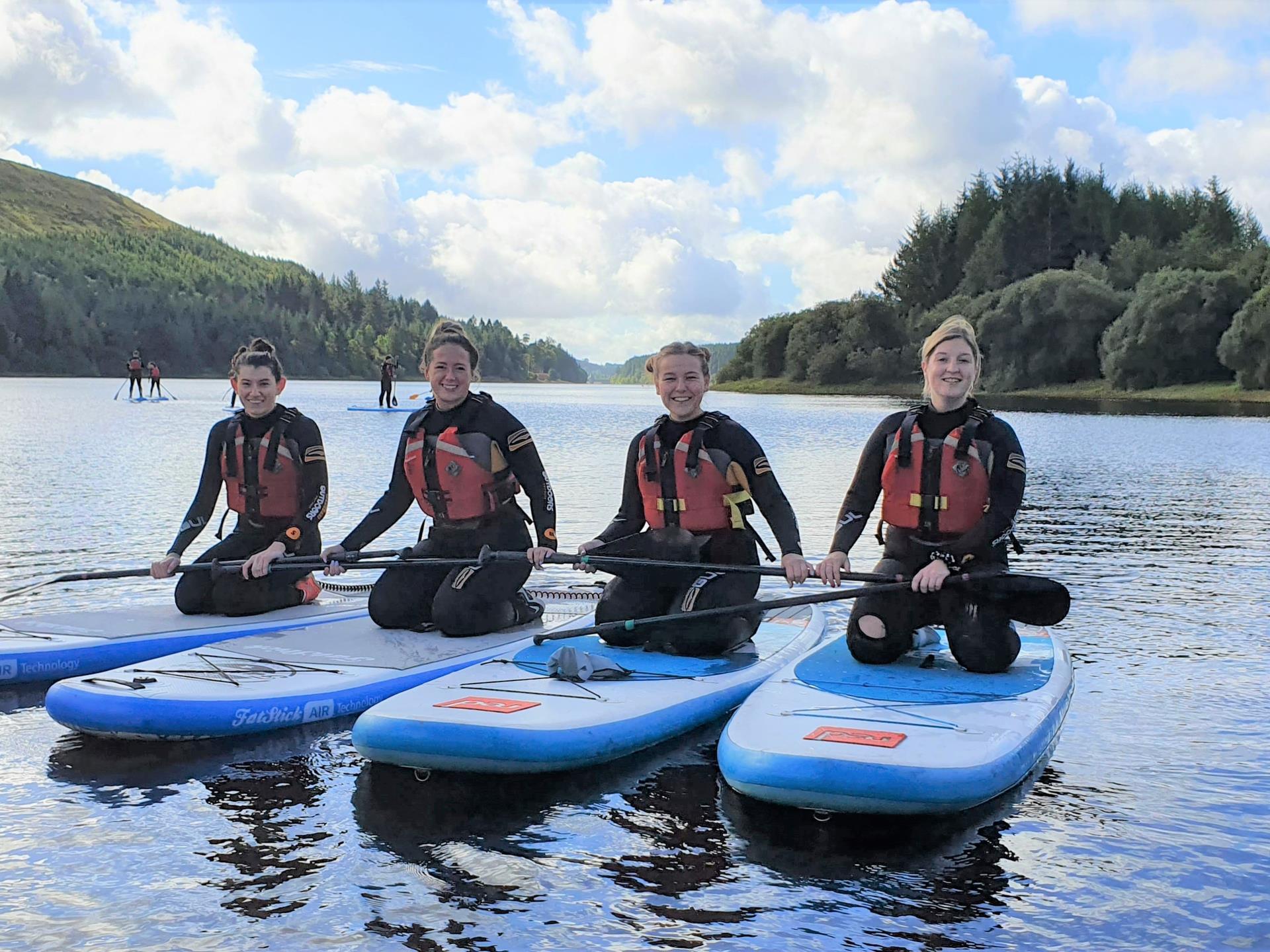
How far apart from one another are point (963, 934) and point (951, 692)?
1.72 metres

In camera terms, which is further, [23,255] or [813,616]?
[23,255]

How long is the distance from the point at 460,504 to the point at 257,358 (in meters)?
1.84

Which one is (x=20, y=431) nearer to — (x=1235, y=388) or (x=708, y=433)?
(x=708, y=433)

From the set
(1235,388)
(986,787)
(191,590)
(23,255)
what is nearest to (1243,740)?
(986,787)

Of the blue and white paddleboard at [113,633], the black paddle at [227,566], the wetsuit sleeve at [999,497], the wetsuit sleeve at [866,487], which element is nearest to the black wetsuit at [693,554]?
the wetsuit sleeve at [866,487]

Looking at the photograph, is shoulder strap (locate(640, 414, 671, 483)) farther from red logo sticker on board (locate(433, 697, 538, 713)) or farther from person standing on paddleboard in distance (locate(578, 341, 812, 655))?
red logo sticker on board (locate(433, 697, 538, 713))

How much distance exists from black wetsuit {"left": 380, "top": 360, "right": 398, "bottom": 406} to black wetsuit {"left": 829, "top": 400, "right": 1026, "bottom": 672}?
3761cm

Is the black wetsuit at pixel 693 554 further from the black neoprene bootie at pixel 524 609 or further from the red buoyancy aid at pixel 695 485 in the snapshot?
the black neoprene bootie at pixel 524 609

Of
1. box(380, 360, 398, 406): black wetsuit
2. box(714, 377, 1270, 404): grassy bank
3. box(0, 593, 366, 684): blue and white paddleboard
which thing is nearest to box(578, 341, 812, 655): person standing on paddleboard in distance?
box(0, 593, 366, 684): blue and white paddleboard

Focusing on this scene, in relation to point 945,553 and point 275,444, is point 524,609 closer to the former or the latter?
point 275,444

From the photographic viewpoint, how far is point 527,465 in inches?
287

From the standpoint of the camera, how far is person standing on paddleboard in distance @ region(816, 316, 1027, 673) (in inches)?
239

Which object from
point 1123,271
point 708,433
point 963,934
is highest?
point 1123,271

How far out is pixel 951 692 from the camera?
568 cm
